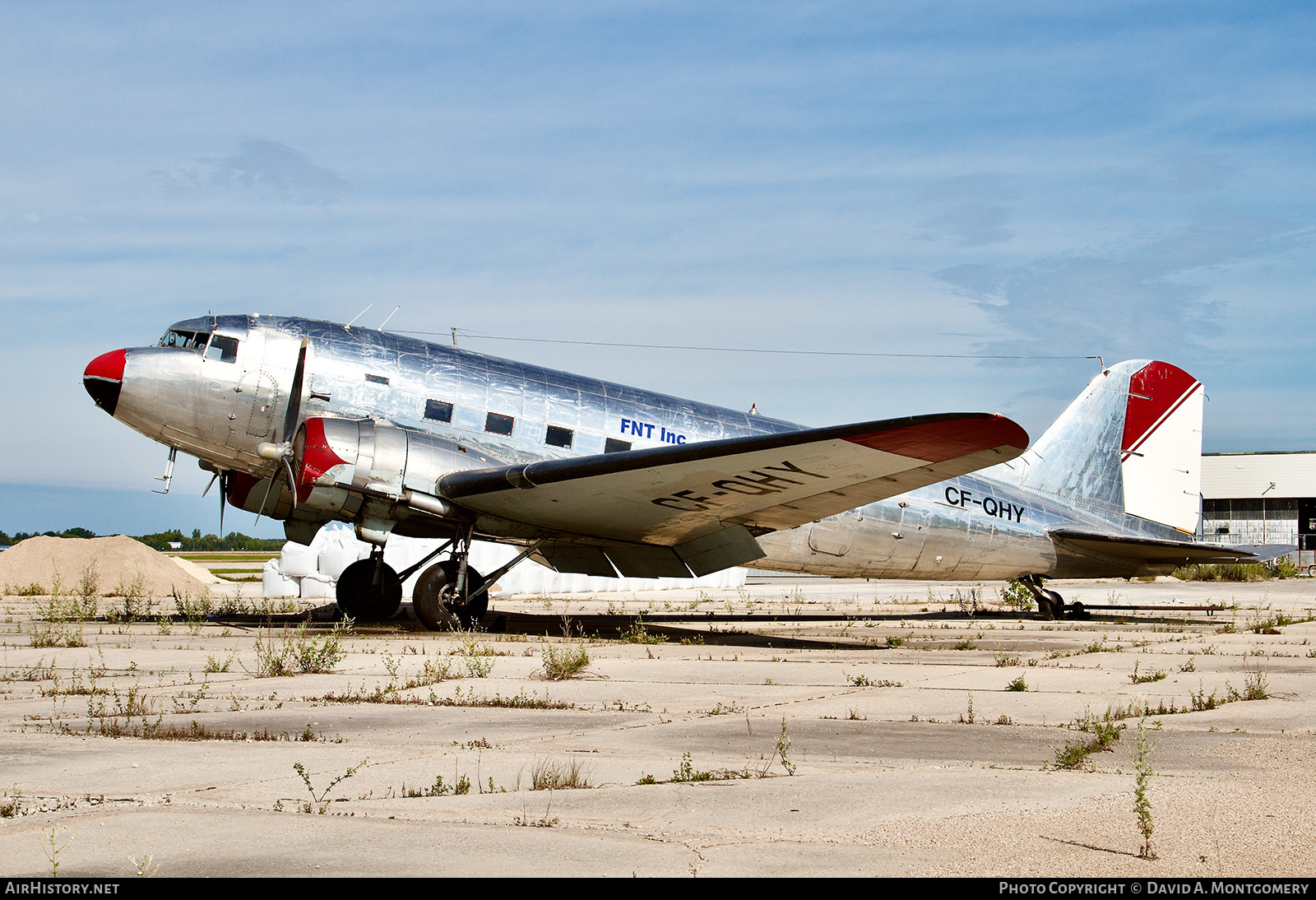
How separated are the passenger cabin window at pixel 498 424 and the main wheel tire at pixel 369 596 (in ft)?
9.23

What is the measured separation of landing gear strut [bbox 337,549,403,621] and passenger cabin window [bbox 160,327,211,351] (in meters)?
3.83

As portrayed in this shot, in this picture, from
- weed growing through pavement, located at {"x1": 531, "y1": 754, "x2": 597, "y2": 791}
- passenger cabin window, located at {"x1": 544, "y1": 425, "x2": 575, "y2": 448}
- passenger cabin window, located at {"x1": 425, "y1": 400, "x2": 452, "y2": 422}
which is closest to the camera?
weed growing through pavement, located at {"x1": 531, "y1": 754, "x2": 597, "y2": 791}

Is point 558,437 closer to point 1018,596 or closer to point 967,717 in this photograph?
point 967,717

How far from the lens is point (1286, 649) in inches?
464

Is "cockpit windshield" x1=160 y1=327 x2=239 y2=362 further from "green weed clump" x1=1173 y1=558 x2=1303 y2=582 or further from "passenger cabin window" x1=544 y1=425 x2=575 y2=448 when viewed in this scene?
"green weed clump" x1=1173 y1=558 x2=1303 y2=582

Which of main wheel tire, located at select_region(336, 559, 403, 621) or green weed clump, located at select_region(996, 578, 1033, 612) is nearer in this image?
main wheel tire, located at select_region(336, 559, 403, 621)

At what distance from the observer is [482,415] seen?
1384cm

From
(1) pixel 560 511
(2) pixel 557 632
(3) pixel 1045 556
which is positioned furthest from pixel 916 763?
(3) pixel 1045 556

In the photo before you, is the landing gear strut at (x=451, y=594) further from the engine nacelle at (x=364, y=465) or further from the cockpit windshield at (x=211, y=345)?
the cockpit windshield at (x=211, y=345)

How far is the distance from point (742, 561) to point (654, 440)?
7.46 ft

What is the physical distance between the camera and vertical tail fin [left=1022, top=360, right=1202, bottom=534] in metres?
18.3

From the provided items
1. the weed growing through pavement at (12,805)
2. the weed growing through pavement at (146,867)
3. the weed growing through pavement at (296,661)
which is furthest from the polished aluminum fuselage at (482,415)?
the weed growing through pavement at (146,867)

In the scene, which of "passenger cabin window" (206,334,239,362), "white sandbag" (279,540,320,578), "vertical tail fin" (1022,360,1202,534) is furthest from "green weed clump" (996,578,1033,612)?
"white sandbag" (279,540,320,578)

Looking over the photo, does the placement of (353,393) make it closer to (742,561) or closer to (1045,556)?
(742,561)
